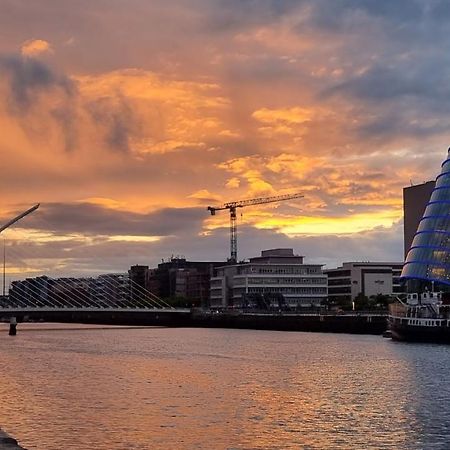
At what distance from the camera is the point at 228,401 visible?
40281mm

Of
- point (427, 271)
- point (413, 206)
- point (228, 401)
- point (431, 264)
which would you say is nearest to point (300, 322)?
point (427, 271)

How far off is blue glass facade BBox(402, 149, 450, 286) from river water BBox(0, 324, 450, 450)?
3326 centimetres

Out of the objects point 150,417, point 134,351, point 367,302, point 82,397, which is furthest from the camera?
point 367,302

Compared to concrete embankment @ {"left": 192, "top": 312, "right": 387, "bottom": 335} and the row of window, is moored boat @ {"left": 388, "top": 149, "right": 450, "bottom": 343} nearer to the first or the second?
the row of window

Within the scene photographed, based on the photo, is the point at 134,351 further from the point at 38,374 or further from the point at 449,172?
the point at 449,172

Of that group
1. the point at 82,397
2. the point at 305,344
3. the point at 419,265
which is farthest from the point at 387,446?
the point at 419,265

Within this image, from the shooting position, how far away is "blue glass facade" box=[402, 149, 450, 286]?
10412cm

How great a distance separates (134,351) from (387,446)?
5340 centimetres

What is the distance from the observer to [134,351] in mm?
80250

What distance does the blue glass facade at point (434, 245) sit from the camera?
4099 inches

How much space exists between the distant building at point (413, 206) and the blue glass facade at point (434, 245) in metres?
69.6

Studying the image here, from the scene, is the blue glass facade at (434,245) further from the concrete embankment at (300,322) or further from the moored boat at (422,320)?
the concrete embankment at (300,322)

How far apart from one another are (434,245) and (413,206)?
78.8 meters

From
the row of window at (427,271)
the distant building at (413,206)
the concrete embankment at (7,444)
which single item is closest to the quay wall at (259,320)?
the row of window at (427,271)
